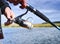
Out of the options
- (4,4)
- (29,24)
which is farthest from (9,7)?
(29,24)

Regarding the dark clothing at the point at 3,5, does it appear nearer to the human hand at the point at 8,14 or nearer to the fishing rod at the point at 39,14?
the human hand at the point at 8,14

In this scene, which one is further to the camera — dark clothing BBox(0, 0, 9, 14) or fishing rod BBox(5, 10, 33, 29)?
dark clothing BBox(0, 0, 9, 14)

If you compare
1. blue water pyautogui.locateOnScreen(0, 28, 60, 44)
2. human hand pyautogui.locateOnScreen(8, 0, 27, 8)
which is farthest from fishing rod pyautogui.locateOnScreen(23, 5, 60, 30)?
blue water pyautogui.locateOnScreen(0, 28, 60, 44)

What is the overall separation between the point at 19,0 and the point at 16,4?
9cm

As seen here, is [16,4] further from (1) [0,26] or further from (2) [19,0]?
(1) [0,26]

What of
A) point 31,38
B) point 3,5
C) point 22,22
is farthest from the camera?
point 31,38

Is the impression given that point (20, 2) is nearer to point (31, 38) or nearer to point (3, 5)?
point (3, 5)

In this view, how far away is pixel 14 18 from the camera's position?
3.27 m

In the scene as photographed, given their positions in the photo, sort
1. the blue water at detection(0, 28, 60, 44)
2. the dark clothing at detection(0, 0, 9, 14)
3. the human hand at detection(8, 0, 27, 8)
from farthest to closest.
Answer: the blue water at detection(0, 28, 60, 44) → the dark clothing at detection(0, 0, 9, 14) → the human hand at detection(8, 0, 27, 8)

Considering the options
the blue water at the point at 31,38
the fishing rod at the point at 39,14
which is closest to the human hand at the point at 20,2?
the fishing rod at the point at 39,14

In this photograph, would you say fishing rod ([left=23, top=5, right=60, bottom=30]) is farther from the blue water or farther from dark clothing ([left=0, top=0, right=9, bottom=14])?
the blue water

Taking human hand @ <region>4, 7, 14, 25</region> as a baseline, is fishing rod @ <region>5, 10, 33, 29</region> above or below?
below

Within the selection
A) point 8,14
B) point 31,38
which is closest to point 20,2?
point 8,14

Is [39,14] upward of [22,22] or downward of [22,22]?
upward
